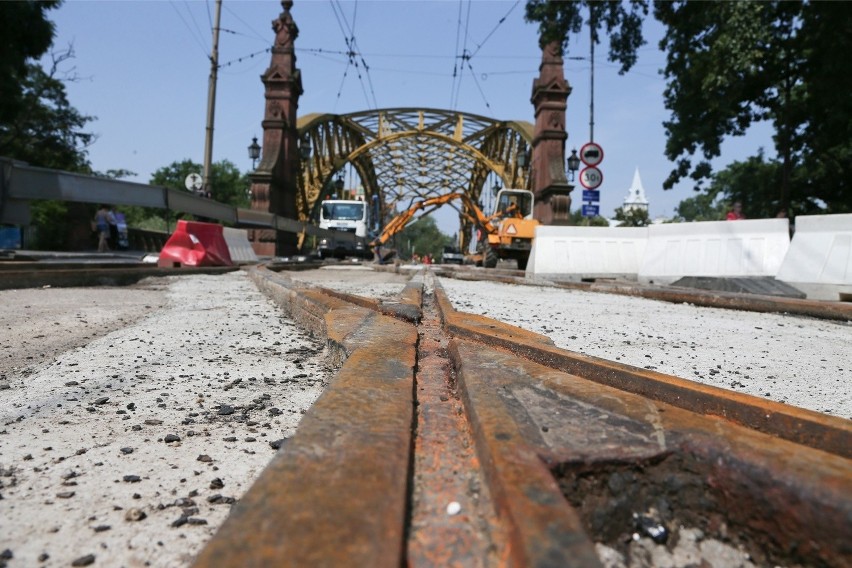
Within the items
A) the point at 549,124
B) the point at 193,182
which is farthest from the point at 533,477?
the point at 549,124

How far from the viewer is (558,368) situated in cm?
165

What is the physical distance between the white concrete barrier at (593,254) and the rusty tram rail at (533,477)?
9100 millimetres

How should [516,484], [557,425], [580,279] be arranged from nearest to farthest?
[516,484]
[557,425]
[580,279]

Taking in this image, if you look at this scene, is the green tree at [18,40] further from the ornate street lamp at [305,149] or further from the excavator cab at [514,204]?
the excavator cab at [514,204]

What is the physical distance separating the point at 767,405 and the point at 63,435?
162 centimetres

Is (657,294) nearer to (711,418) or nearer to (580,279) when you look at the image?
(580,279)

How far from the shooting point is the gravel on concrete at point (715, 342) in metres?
2.16

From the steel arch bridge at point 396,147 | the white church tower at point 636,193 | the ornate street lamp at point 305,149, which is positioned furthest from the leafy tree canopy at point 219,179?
the white church tower at point 636,193

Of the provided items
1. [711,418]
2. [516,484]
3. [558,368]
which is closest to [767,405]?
[711,418]

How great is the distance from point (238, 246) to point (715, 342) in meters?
13.8

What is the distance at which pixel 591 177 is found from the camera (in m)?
12.9

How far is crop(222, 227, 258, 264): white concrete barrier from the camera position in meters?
14.4

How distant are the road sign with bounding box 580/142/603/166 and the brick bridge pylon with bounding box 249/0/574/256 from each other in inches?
351

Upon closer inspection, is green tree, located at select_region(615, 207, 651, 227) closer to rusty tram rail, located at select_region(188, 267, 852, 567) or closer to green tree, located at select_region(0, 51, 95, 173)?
green tree, located at select_region(0, 51, 95, 173)
